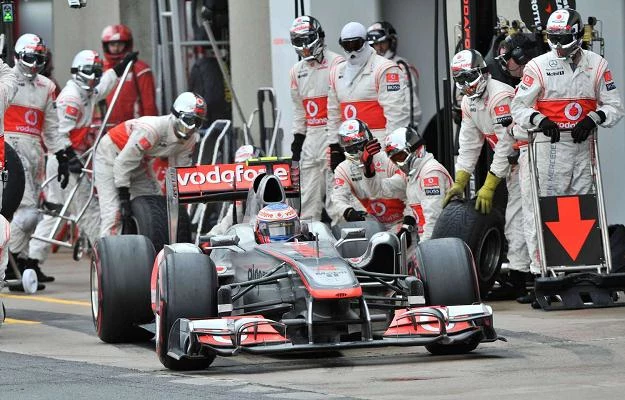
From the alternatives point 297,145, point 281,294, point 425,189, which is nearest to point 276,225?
point 281,294

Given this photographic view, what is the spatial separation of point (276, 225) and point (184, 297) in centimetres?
127

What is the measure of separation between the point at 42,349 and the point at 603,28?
6356mm

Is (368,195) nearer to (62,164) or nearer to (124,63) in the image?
(62,164)

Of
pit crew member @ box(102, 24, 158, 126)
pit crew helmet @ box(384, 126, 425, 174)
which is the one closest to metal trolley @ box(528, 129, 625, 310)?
pit crew helmet @ box(384, 126, 425, 174)

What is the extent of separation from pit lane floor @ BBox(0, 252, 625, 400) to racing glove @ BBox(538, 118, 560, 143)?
139 cm

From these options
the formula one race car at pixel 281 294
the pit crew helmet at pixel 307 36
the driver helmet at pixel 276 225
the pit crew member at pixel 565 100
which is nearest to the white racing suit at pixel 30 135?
the pit crew helmet at pixel 307 36

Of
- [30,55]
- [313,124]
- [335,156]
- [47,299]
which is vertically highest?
[30,55]

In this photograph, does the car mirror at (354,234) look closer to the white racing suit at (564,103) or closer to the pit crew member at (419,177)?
the white racing suit at (564,103)

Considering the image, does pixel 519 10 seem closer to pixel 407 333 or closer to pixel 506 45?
pixel 506 45

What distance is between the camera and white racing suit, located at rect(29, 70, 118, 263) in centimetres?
1831

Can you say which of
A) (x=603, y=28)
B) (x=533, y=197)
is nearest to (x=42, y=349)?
(x=533, y=197)

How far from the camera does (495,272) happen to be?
47.3ft

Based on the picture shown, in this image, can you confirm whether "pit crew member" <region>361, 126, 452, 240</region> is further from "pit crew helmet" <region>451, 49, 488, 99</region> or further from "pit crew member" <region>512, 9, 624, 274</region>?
"pit crew member" <region>512, 9, 624, 274</region>

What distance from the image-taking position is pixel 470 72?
14461mm
